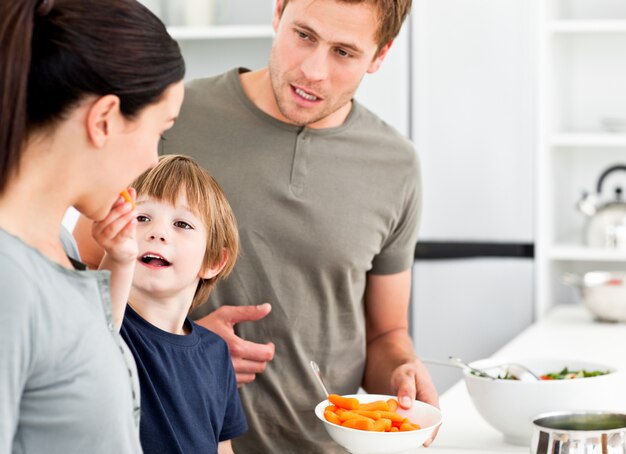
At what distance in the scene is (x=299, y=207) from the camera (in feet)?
6.18

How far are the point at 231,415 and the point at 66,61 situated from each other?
77 cm

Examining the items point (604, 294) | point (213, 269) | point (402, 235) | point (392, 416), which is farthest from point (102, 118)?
point (604, 294)

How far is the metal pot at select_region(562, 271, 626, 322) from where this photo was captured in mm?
3084

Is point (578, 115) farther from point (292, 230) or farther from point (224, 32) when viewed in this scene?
point (292, 230)

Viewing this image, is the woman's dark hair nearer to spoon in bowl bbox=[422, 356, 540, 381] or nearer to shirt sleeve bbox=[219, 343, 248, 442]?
shirt sleeve bbox=[219, 343, 248, 442]

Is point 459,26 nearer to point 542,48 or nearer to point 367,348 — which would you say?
point 542,48

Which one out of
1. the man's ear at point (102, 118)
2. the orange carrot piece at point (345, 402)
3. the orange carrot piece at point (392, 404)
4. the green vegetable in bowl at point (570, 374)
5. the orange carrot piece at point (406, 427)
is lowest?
the green vegetable in bowl at point (570, 374)

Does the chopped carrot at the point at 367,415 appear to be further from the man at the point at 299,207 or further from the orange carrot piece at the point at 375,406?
the man at the point at 299,207

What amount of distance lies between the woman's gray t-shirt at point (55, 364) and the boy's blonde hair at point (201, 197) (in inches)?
19.7

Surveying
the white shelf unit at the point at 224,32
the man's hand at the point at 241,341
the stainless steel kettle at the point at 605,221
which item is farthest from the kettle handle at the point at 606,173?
the man's hand at the point at 241,341

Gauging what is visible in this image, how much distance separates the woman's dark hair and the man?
77cm

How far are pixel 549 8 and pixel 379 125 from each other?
1480 millimetres

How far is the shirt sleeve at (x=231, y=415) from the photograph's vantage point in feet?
5.22

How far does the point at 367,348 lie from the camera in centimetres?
209
